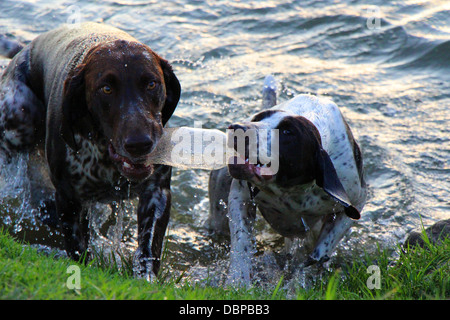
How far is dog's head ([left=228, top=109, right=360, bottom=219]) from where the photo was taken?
3900 millimetres

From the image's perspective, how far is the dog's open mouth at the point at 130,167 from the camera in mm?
4047

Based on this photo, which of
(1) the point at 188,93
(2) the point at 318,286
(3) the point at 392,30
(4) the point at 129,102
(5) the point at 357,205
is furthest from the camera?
(3) the point at 392,30

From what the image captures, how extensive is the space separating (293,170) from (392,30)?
6.14 metres

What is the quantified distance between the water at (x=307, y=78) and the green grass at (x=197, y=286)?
0.68m

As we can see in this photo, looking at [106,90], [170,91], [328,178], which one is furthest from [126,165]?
[328,178]

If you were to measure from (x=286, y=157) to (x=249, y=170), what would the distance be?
0.82ft

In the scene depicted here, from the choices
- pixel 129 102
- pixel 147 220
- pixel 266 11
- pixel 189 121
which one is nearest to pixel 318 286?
pixel 147 220

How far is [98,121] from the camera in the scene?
4.11 metres

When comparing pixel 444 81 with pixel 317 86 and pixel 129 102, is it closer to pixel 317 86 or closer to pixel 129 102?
pixel 317 86

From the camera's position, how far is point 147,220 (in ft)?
14.7

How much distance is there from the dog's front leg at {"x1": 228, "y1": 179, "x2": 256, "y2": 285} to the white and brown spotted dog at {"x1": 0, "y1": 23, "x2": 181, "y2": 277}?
0.49 meters

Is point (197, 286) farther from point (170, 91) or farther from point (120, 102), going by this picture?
point (170, 91)

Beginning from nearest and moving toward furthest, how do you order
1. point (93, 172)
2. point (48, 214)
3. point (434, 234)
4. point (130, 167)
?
point (130, 167)
point (93, 172)
point (434, 234)
point (48, 214)

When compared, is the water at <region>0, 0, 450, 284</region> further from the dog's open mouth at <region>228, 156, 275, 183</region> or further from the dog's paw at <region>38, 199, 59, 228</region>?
the dog's open mouth at <region>228, 156, 275, 183</region>
